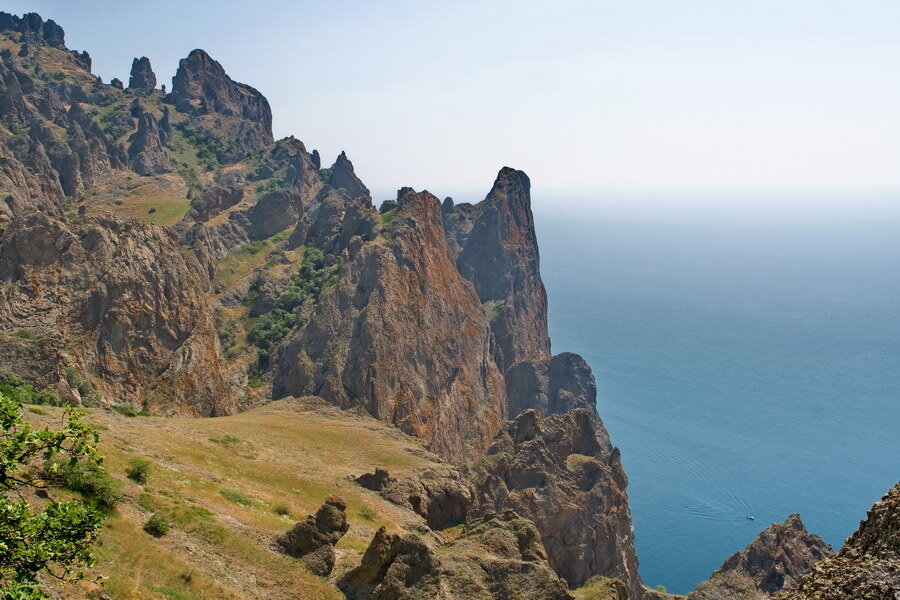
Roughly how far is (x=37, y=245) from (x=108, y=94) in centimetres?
11953

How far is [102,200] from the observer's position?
4264 inches

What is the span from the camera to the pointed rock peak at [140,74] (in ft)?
551

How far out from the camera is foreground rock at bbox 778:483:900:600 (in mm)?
11906

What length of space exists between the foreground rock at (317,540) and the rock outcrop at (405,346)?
107 feet

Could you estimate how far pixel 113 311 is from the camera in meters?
51.8

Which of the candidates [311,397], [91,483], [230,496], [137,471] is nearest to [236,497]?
[230,496]

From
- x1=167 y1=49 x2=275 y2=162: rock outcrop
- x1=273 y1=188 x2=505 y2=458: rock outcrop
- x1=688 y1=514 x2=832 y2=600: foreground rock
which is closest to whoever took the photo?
x1=688 y1=514 x2=832 y2=600: foreground rock

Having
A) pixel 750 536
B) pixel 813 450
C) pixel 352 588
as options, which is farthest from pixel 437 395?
pixel 813 450

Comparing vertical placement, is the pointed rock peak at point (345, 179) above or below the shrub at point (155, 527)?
above

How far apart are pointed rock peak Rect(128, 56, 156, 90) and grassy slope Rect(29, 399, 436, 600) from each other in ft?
476

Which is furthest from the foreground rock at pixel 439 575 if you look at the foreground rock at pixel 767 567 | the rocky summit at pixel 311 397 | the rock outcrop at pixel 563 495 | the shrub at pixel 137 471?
the foreground rock at pixel 767 567

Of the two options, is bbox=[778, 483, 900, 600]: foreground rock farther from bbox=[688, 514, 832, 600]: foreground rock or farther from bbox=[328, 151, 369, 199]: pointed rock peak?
bbox=[328, 151, 369, 199]: pointed rock peak

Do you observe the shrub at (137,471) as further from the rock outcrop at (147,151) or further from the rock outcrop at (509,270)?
the rock outcrop at (147,151)

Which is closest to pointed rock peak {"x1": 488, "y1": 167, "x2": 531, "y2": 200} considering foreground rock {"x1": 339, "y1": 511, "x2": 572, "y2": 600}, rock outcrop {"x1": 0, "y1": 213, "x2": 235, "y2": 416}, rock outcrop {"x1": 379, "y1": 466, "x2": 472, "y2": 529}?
rock outcrop {"x1": 0, "y1": 213, "x2": 235, "y2": 416}
